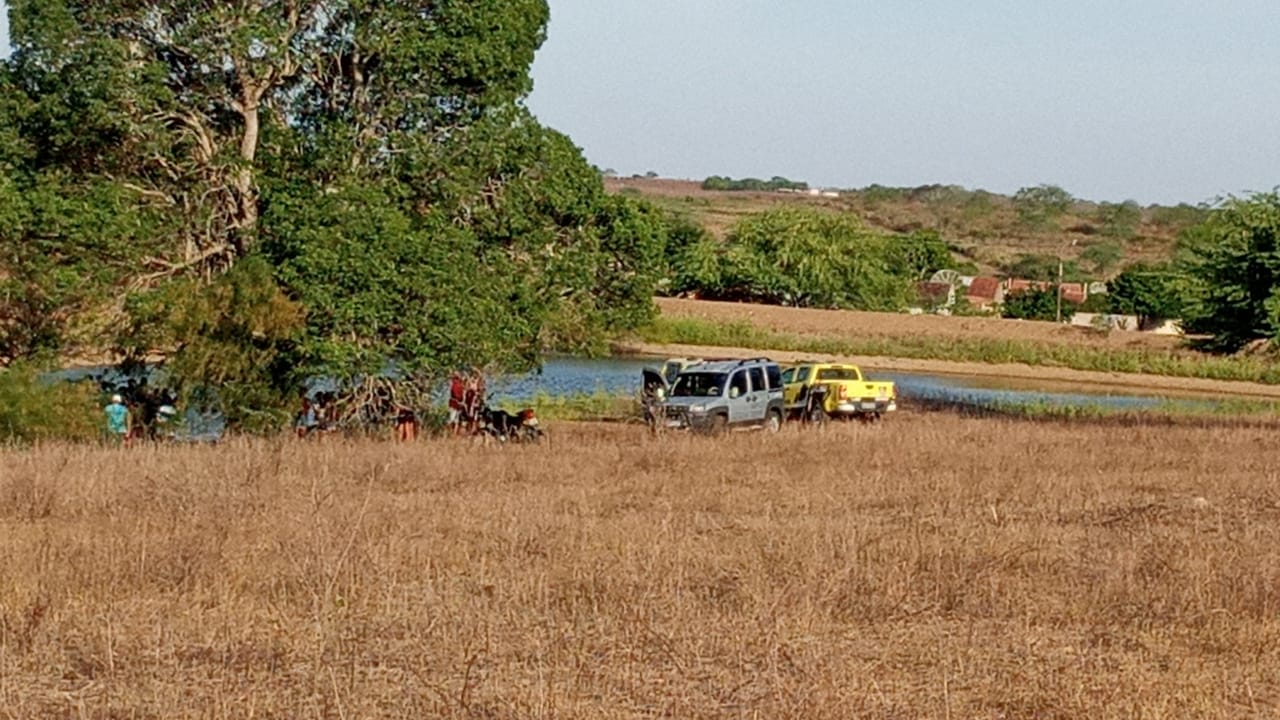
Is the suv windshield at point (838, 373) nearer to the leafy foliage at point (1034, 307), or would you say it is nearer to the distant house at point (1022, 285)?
the leafy foliage at point (1034, 307)

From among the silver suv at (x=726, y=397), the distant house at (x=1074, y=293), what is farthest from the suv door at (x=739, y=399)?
the distant house at (x=1074, y=293)

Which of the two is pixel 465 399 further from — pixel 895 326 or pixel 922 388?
pixel 895 326

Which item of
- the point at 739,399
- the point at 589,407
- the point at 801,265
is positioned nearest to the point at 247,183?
the point at 739,399

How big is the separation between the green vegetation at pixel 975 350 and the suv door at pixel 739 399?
3268cm

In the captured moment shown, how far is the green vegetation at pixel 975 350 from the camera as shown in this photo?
68062 mm

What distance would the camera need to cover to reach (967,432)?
3066cm

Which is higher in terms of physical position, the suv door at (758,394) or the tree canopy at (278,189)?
A: the tree canopy at (278,189)

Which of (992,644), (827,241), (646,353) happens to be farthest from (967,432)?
(827,241)

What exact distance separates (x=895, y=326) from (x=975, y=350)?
5.48 metres

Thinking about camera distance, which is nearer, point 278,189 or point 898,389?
point 278,189

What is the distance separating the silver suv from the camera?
110 feet

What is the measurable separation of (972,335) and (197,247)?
5208cm

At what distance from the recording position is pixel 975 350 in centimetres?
7450

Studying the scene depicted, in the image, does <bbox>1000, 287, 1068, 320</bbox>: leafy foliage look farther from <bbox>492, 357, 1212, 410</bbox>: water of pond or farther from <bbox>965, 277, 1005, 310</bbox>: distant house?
<bbox>492, 357, 1212, 410</bbox>: water of pond
